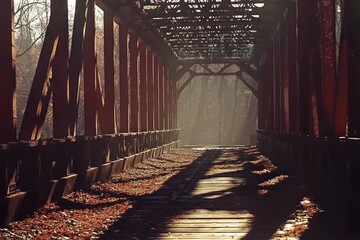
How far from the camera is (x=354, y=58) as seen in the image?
25.4 ft

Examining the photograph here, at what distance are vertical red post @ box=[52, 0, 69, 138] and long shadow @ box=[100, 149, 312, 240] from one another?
1.98m

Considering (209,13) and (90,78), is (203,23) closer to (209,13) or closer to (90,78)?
(209,13)

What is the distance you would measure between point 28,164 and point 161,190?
4403 millimetres

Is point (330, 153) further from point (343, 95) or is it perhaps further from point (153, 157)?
point (153, 157)

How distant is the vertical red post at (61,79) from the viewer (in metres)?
11.6

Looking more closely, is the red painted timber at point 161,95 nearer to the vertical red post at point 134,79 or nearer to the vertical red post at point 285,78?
the vertical red post at point 134,79

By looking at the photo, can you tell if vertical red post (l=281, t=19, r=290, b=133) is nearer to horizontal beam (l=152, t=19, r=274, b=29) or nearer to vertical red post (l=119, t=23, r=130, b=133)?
horizontal beam (l=152, t=19, r=274, b=29)

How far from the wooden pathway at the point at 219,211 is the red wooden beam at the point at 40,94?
1.96 meters

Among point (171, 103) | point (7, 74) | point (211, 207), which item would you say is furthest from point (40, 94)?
point (171, 103)

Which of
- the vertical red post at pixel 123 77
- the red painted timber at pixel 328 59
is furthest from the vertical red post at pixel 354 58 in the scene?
the vertical red post at pixel 123 77

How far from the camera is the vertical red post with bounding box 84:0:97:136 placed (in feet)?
47.3

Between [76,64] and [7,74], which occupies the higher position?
[76,64]

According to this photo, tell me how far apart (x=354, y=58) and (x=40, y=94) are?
4.88m

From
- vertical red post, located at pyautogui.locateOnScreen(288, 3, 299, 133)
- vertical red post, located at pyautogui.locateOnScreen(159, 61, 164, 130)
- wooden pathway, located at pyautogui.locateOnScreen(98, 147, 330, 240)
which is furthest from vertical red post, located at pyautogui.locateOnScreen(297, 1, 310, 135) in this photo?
vertical red post, located at pyautogui.locateOnScreen(159, 61, 164, 130)
